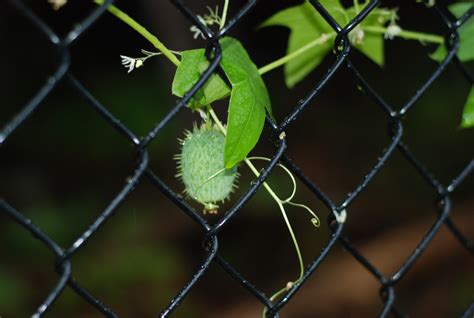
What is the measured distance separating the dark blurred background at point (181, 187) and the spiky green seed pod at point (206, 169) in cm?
178

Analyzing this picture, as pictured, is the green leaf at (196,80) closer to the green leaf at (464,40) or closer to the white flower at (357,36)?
the white flower at (357,36)

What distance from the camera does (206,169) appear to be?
94cm

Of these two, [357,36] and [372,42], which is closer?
[357,36]

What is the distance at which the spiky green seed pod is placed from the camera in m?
0.94

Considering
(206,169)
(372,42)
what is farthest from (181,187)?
(206,169)

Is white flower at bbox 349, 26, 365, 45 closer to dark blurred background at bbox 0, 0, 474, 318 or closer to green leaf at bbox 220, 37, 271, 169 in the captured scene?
green leaf at bbox 220, 37, 271, 169

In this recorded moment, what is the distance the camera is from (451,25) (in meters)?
1.17

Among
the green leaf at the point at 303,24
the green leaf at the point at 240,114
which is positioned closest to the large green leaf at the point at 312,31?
the green leaf at the point at 303,24

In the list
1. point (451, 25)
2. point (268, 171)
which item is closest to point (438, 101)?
point (451, 25)

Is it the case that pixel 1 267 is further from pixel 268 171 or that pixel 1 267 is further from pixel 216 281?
pixel 268 171

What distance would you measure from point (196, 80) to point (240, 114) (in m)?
0.07

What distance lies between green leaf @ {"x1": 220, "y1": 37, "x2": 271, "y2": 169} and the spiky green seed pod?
6 centimetres

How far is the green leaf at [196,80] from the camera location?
86cm

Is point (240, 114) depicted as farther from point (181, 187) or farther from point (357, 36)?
point (181, 187)
